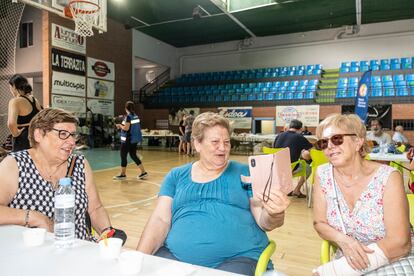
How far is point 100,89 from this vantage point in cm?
1460

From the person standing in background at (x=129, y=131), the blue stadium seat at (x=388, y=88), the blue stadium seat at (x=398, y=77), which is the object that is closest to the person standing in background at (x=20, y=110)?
the person standing in background at (x=129, y=131)

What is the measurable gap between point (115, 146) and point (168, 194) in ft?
40.3

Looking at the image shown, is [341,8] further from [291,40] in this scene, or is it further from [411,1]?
[291,40]

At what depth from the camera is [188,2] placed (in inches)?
490

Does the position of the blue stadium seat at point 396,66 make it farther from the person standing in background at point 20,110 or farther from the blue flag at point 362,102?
the person standing in background at point 20,110

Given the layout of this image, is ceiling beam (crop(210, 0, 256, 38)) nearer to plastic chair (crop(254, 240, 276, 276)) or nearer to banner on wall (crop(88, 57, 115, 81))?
banner on wall (crop(88, 57, 115, 81))

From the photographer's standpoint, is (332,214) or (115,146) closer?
(332,214)

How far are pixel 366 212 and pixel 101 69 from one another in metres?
14.6

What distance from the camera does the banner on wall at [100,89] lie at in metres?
14.1

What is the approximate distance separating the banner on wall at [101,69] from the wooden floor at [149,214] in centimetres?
843

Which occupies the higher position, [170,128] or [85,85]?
[85,85]

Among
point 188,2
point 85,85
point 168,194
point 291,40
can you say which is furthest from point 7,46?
point 168,194

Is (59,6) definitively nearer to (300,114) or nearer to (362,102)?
(362,102)

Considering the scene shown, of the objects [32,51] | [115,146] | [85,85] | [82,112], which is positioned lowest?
[115,146]
